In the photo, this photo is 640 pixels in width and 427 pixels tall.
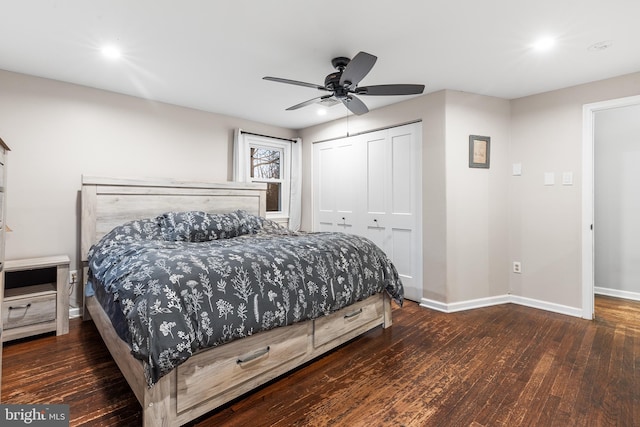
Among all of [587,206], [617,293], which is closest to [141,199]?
[587,206]

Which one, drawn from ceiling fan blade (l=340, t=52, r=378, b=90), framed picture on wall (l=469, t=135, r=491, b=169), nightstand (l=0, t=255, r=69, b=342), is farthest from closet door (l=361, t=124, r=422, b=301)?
nightstand (l=0, t=255, r=69, b=342)

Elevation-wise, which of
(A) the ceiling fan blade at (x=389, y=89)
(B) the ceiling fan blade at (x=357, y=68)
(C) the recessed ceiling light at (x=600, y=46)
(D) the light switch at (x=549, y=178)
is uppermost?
(C) the recessed ceiling light at (x=600, y=46)

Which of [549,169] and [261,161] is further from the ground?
[261,161]

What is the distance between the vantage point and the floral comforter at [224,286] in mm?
1457

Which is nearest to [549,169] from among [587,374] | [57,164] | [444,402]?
[587,374]

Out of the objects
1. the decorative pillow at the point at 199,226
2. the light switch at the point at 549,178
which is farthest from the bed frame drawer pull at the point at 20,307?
the light switch at the point at 549,178

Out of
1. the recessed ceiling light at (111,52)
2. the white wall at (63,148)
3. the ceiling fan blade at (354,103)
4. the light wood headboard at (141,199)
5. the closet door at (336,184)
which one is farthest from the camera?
the closet door at (336,184)

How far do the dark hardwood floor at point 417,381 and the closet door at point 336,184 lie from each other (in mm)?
1919

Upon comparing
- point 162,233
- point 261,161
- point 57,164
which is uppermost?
point 261,161

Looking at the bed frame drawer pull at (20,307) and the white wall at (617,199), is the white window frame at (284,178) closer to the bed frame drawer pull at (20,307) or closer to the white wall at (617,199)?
the bed frame drawer pull at (20,307)

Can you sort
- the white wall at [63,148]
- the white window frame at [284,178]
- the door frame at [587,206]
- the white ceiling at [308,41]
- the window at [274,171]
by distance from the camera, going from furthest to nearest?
1. the white window frame at [284,178]
2. the window at [274,171]
3. the door frame at [587,206]
4. the white wall at [63,148]
5. the white ceiling at [308,41]

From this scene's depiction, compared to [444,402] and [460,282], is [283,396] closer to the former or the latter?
[444,402]

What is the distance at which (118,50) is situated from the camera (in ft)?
8.05

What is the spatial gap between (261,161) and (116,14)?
278cm
